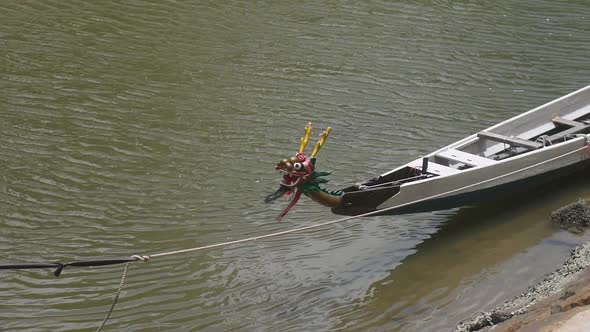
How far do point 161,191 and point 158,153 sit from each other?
1074 mm

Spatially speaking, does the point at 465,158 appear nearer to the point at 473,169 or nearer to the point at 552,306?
the point at 473,169

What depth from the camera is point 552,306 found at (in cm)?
685

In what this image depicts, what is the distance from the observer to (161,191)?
10.3m

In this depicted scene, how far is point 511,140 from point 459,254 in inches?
71.7

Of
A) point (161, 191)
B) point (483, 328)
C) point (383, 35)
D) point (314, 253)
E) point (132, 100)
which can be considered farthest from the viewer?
point (383, 35)

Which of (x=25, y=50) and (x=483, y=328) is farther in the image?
(x=25, y=50)

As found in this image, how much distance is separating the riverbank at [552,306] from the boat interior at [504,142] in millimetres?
1651

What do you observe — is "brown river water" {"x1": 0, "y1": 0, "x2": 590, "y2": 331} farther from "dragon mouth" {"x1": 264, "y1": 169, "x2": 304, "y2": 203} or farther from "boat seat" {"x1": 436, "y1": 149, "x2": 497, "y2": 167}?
"dragon mouth" {"x1": 264, "y1": 169, "x2": 304, "y2": 203}

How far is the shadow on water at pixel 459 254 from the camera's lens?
8.29 meters

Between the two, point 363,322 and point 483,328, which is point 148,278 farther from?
point 483,328

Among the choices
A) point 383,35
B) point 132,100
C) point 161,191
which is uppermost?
point 383,35

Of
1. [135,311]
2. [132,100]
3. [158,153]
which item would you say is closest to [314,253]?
[135,311]

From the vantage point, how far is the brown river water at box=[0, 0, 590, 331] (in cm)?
841

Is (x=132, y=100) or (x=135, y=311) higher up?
(x=132, y=100)
